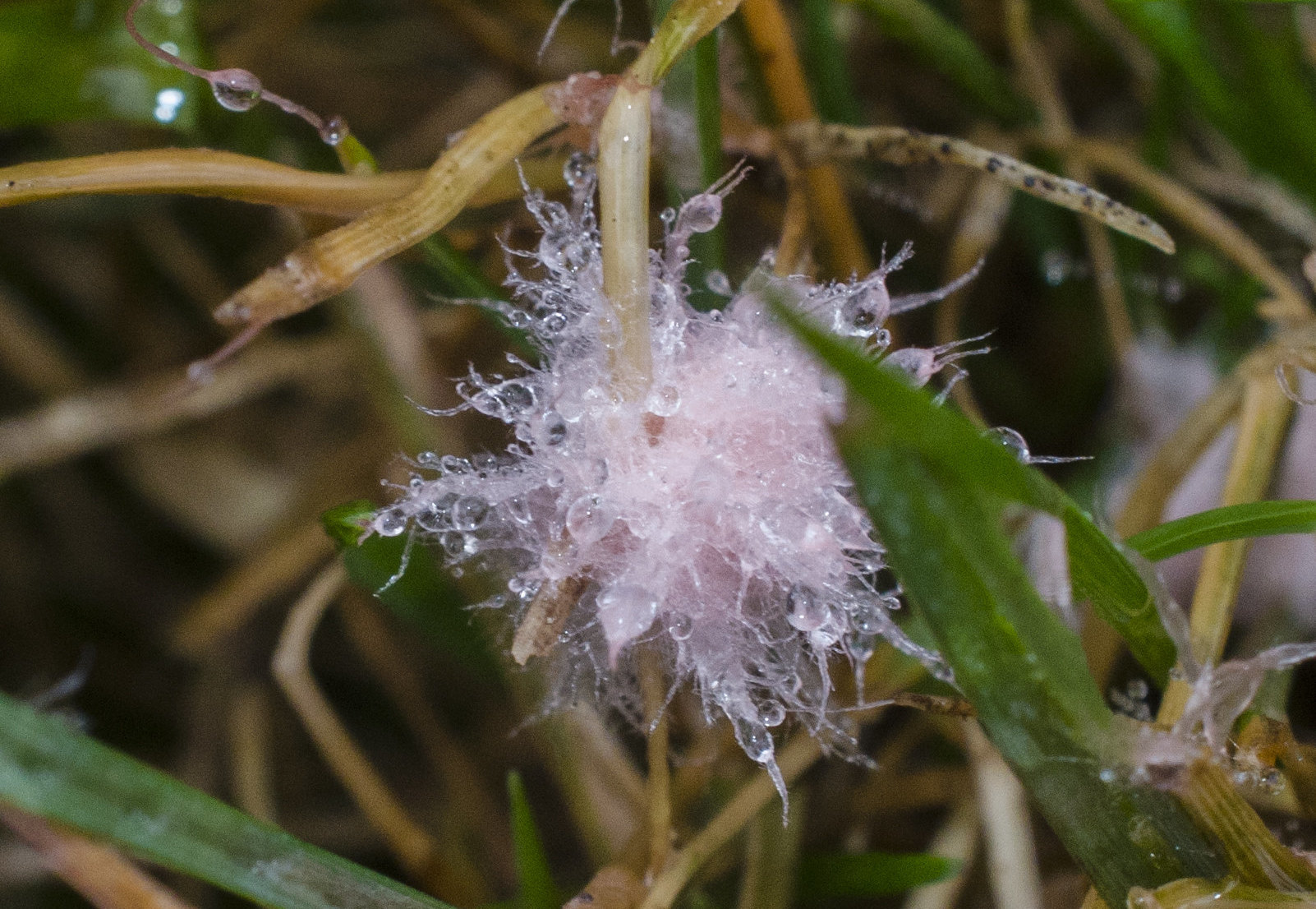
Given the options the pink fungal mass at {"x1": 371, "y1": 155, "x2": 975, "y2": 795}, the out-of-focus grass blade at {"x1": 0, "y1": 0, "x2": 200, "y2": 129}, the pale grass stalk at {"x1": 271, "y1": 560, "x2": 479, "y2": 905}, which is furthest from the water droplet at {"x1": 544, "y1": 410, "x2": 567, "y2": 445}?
the out-of-focus grass blade at {"x1": 0, "y1": 0, "x2": 200, "y2": 129}

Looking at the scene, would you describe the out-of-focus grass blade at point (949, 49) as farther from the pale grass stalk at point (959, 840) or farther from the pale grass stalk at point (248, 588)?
the pale grass stalk at point (248, 588)

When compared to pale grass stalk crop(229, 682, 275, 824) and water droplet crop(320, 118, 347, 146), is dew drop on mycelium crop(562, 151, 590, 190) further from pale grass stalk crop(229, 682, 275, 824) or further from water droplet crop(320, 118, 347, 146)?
pale grass stalk crop(229, 682, 275, 824)

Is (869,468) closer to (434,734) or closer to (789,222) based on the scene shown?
(789,222)

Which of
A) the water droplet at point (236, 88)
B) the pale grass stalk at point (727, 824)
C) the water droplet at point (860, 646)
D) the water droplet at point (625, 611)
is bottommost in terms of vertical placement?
the pale grass stalk at point (727, 824)

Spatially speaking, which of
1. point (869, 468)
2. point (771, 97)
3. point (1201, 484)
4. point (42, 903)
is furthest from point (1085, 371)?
point (42, 903)

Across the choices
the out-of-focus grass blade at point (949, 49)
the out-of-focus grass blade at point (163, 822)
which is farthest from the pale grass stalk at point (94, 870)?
the out-of-focus grass blade at point (949, 49)

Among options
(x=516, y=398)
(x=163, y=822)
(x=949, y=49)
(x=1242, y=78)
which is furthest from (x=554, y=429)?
(x=1242, y=78)

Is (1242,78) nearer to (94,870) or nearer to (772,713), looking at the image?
(772,713)
